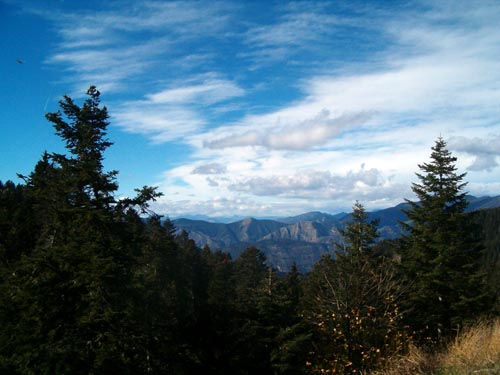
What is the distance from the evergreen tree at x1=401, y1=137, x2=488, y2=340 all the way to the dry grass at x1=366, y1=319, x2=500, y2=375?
13.5 m

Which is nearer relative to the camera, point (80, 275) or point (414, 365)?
point (414, 365)

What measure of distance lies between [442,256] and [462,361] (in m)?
15.5

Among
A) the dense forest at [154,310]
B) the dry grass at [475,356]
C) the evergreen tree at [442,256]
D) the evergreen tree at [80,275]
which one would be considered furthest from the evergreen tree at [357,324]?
the evergreen tree at [442,256]

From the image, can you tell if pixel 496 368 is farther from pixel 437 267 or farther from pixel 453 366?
pixel 437 267

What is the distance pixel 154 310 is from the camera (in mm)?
17938

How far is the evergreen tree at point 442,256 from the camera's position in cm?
1917

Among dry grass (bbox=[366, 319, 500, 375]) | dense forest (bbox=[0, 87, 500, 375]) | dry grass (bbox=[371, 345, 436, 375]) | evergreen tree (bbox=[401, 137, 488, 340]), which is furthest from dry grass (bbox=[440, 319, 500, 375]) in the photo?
evergreen tree (bbox=[401, 137, 488, 340])

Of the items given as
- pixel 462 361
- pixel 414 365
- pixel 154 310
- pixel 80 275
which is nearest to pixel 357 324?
pixel 414 365

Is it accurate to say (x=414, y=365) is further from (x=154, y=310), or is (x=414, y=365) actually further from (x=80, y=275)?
(x=154, y=310)

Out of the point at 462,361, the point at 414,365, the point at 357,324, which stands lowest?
the point at 357,324

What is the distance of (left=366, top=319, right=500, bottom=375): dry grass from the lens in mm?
5098

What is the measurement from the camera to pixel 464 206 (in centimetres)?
2053

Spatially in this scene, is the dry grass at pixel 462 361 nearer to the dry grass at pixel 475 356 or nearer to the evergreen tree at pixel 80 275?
the dry grass at pixel 475 356

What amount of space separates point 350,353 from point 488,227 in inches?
7824
